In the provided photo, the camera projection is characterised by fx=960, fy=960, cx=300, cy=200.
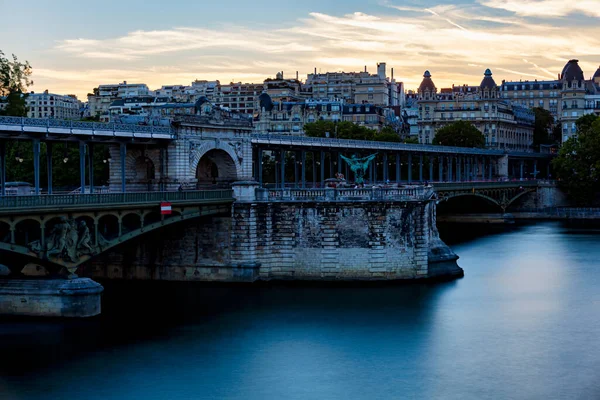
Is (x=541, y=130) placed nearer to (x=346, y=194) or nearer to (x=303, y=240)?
(x=346, y=194)

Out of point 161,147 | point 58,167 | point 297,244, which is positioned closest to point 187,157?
point 161,147

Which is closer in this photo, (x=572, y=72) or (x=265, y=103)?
(x=265, y=103)

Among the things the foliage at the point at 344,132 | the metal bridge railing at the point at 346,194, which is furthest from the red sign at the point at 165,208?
the foliage at the point at 344,132

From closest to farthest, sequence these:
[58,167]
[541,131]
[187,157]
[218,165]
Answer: [187,157] < [218,165] < [58,167] < [541,131]

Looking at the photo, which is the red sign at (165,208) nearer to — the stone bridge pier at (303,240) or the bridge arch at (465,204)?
the stone bridge pier at (303,240)

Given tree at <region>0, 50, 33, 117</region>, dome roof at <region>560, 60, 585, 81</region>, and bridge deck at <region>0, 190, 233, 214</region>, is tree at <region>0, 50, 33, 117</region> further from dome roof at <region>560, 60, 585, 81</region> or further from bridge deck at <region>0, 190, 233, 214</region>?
dome roof at <region>560, 60, 585, 81</region>

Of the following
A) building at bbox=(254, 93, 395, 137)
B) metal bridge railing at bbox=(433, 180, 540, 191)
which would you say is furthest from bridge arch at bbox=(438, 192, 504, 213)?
building at bbox=(254, 93, 395, 137)

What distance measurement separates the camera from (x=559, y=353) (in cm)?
4109

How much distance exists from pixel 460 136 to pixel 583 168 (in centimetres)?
3251

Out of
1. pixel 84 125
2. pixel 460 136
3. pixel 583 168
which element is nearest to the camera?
pixel 84 125

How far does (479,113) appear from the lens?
172m

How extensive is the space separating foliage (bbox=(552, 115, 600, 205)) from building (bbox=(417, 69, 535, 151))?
1609 inches

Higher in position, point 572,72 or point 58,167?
point 572,72

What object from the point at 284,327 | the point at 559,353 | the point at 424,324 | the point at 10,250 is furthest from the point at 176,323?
the point at 559,353
